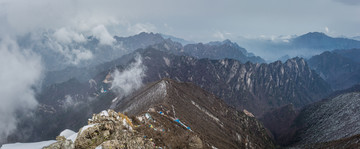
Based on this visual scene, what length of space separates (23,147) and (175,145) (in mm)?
51285

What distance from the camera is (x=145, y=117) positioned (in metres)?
115

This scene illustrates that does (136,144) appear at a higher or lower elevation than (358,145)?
higher

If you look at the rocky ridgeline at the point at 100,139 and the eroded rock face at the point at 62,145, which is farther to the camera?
the rocky ridgeline at the point at 100,139

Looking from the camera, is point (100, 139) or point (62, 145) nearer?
point (62, 145)

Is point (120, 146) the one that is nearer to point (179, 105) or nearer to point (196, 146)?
point (196, 146)

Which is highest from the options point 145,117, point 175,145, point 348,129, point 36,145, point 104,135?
point 145,117

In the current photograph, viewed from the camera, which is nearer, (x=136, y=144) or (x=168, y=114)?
(x=136, y=144)

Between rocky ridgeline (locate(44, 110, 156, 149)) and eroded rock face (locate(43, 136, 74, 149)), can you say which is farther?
rocky ridgeline (locate(44, 110, 156, 149))

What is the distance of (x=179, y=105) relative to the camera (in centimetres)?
18688

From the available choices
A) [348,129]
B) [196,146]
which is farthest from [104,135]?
[348,129]

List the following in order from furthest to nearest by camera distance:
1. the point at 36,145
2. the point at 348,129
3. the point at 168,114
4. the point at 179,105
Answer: the point at 348,129
the point at 179,105
the point at 168,114
the point at 36,145

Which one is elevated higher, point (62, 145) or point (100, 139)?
point (62, 145)

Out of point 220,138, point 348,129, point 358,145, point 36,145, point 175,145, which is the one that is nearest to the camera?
point 36,145

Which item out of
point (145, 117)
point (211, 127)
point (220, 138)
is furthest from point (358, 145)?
point (145, 117)
